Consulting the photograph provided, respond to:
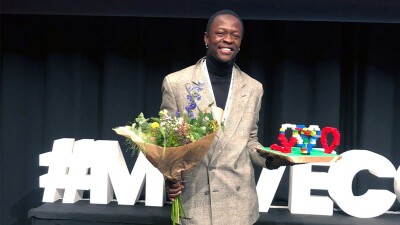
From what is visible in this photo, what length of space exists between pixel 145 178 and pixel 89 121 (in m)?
0.68

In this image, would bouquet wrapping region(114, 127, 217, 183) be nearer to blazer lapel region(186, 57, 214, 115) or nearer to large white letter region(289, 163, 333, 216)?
blazer lapel region(186, 57, 214, 115)

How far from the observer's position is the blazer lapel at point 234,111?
182cm

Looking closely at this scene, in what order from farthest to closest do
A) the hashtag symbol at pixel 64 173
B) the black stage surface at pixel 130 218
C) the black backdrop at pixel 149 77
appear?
the black backdrop at pixel 149 77 → the hashtag symbol at pixel 64 173 → the black stage surface at pixel 130 218

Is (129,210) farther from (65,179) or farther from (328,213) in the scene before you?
(328,213)

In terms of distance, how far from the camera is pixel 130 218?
8.96 ft

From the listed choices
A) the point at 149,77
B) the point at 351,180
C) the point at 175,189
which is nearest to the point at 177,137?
the point at 175,189

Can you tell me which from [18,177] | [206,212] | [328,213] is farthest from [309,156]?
[18,177]

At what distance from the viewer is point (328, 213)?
286 centimetres

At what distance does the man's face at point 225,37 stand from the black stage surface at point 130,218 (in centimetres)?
121

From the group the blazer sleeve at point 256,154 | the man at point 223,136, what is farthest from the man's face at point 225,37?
the blazer sleeve at point 256,154

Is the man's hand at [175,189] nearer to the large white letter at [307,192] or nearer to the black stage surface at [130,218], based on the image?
the black stage surface at [130,218]

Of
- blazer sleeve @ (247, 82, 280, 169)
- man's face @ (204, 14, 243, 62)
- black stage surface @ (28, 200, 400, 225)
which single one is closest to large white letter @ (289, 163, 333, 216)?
black stage surface @ (28, 200, 400, 225)

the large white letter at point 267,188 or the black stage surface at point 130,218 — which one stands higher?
the large white letter at point 267,188

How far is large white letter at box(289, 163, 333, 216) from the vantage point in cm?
286
